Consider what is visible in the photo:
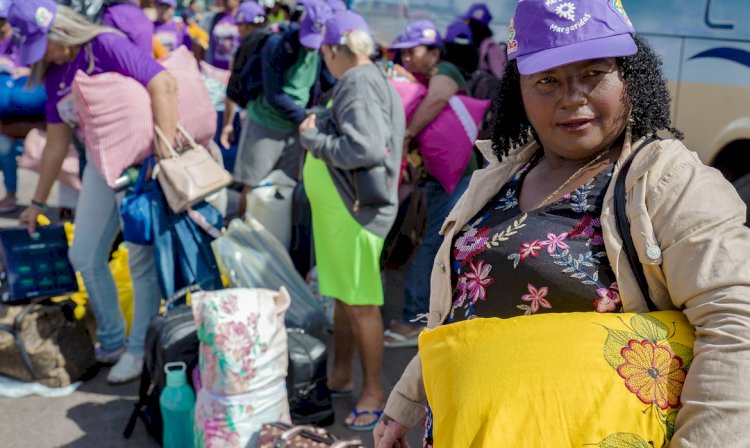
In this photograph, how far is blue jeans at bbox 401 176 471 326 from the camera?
4.83 metres

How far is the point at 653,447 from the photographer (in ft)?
4.09

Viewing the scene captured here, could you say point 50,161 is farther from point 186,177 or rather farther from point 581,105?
point 581,105

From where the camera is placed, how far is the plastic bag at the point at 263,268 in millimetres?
4223

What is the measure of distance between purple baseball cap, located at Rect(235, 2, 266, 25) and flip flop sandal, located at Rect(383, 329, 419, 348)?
3583 mm

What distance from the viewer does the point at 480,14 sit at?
6328 millimetres

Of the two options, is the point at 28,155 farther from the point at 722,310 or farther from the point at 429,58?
the point at 722,310

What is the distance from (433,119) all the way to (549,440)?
3475 mm

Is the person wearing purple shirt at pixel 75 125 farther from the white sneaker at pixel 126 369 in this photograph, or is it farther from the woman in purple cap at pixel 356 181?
the woman in purple cap at pixel 356 181

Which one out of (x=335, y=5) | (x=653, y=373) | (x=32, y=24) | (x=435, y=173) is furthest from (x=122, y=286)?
(x=653, y=373)

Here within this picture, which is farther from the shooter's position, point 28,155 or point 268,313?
point 28,155

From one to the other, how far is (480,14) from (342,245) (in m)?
3.27

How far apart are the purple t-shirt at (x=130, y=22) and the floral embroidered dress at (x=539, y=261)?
137 inches

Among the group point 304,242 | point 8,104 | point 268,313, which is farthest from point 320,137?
point 8,104

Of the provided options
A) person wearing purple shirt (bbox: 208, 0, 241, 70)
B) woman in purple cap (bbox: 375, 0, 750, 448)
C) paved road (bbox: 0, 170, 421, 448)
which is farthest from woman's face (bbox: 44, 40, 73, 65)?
person wearing purple shirt (bbox: 208, 0, 241, 70)
